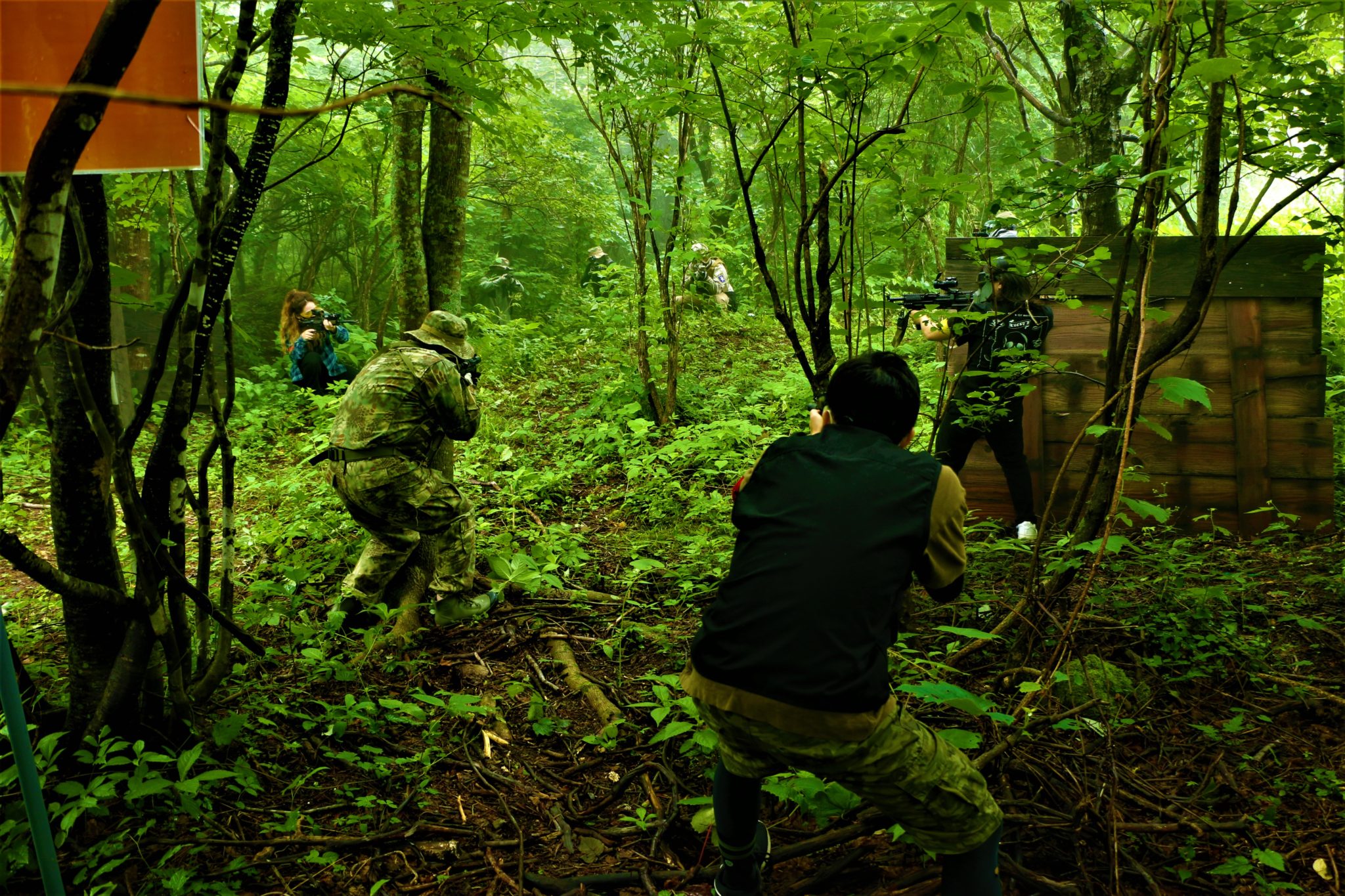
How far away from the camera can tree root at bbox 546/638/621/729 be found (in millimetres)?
3592

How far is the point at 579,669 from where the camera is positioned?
4090 millimetres

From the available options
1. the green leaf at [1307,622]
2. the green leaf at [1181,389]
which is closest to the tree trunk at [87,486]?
the green leaf at [1181,389]

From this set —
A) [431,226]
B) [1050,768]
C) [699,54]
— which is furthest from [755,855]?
[699,54]

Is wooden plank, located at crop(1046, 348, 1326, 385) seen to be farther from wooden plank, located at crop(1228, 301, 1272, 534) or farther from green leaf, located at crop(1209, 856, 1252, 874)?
green leaf, located at crop(1209, 856, 1252, 874)

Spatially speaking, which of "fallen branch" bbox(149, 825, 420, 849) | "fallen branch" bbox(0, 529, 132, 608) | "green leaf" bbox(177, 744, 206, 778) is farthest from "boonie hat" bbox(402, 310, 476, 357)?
"fallen branch" bbox(149, 825, 420, 849)

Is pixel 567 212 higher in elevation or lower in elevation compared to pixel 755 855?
higher

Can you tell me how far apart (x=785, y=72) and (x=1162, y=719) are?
3110mm

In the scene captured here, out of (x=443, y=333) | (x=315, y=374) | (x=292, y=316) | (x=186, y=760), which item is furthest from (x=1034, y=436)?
(x=315, y=374)

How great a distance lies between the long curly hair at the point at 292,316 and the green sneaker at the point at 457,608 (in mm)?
4320

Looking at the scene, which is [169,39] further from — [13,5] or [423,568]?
[423,568]

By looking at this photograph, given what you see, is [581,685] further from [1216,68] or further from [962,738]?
[1216,68]

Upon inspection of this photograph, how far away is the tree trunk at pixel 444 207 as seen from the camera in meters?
5.21

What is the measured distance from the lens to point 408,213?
5.18 meters

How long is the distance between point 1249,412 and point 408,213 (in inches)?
225
